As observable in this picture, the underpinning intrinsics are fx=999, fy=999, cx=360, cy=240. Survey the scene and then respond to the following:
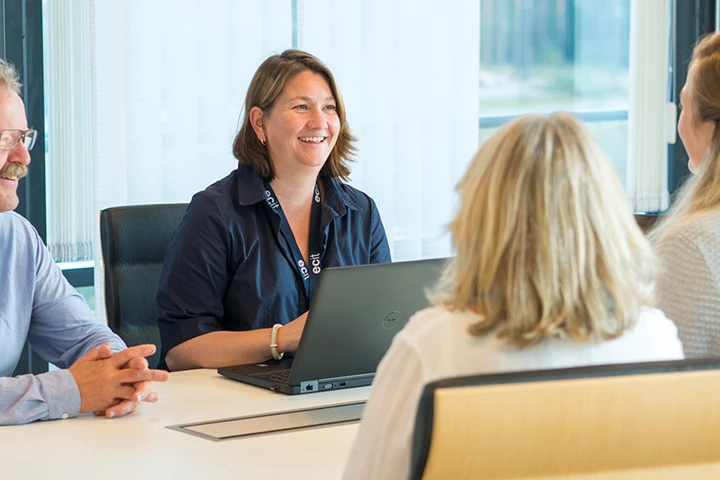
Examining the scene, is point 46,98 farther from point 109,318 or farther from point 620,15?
point 620,15

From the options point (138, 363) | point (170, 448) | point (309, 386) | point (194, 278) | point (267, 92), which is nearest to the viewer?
point (170, 448)

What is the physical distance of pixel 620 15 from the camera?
14.1 feet

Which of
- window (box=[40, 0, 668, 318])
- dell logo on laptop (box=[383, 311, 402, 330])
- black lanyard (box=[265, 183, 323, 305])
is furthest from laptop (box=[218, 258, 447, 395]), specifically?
window (box=[40, 0, 668, 318])

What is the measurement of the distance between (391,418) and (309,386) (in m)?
0.83

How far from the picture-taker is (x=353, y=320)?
6.11 ft

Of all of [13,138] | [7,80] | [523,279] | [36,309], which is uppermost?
[7,80]

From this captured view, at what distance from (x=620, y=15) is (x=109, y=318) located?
9.00 ft

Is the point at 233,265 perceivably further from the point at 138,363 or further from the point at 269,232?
the point at 138,363

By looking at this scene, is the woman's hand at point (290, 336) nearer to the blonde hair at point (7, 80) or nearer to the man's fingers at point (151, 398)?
the man's fingers at point (151, 398)

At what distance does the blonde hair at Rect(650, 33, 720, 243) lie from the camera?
1804mm

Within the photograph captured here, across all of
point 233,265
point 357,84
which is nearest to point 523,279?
point 233,265

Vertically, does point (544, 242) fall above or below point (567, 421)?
above

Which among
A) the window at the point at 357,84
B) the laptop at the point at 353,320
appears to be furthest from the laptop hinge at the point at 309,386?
the window at the point at 357,84

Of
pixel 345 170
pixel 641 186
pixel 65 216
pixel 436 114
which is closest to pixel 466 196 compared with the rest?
pixel 345 170
